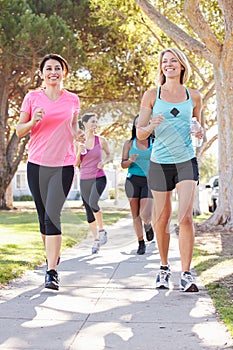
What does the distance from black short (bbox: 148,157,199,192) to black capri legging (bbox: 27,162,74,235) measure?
0.80m

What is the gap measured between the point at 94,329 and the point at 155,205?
6.45 feet

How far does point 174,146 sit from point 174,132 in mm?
126

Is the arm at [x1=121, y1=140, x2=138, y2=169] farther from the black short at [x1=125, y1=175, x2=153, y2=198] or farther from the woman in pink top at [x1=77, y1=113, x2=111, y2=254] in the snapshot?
the woman in pink top at [x1=77, y1=113, x2=111, y2=254]

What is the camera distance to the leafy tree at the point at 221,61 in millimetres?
12548

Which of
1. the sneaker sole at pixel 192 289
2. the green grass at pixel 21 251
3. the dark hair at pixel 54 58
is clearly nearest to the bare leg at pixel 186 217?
the sneaker sole at pixel 192 289

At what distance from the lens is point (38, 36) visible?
22.7m

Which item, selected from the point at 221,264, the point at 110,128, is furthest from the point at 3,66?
the point at 221,264

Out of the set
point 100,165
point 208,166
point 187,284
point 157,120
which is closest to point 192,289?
point 187,284

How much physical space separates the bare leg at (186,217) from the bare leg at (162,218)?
23 cm

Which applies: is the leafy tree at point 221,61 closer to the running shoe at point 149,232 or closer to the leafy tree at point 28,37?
the running shoe at point 149,232

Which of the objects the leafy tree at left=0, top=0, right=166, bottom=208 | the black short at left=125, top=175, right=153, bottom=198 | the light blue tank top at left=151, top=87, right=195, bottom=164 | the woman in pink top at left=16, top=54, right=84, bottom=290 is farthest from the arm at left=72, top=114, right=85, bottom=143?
the leafy tree at left=0, top=0, right=166, bottom=208

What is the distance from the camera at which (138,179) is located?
899 cm

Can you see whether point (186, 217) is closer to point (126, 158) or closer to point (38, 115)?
point (38, 115)

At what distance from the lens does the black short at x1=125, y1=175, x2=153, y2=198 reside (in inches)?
352
